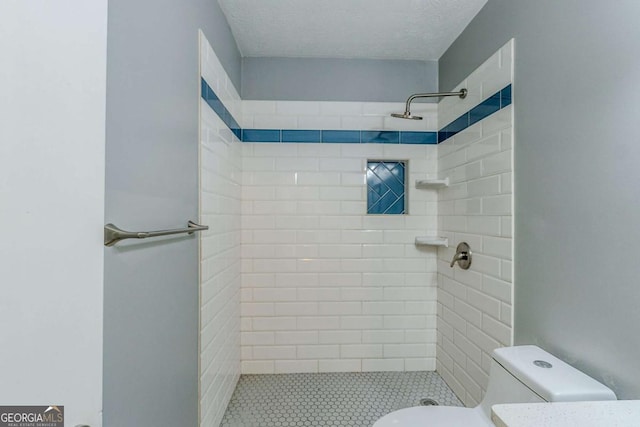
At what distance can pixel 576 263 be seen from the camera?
969 millimetres

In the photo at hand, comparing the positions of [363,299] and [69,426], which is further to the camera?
[363,299]

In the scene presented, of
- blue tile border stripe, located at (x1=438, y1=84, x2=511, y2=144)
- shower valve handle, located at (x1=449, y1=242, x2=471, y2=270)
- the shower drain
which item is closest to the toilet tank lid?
shower valve handle, located at (x1=449, y1=242, x2=471, y2=270)

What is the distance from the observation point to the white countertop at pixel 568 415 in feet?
1.99

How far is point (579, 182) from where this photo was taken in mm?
957

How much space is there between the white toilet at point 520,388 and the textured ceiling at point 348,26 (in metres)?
1.62

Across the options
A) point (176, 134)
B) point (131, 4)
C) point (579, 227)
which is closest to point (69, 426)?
point (176, 134)

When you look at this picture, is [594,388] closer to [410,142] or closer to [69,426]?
[69,426]

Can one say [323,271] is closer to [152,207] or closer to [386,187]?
[386,187]

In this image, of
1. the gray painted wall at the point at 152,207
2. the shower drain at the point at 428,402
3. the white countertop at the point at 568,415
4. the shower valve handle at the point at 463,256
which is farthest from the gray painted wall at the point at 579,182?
the gray painted wall at the point at 152,207

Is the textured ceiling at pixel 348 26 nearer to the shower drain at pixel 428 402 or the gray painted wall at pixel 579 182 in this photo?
the gray painted wall at pixel 579 182

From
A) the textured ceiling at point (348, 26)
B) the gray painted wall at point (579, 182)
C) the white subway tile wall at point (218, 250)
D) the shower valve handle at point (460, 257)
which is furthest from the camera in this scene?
the shower valve handle at point (460, 257)

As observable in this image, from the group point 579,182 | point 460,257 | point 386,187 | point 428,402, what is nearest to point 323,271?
point 386,187

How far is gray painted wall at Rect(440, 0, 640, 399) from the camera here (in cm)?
81

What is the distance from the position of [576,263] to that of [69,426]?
136cm
